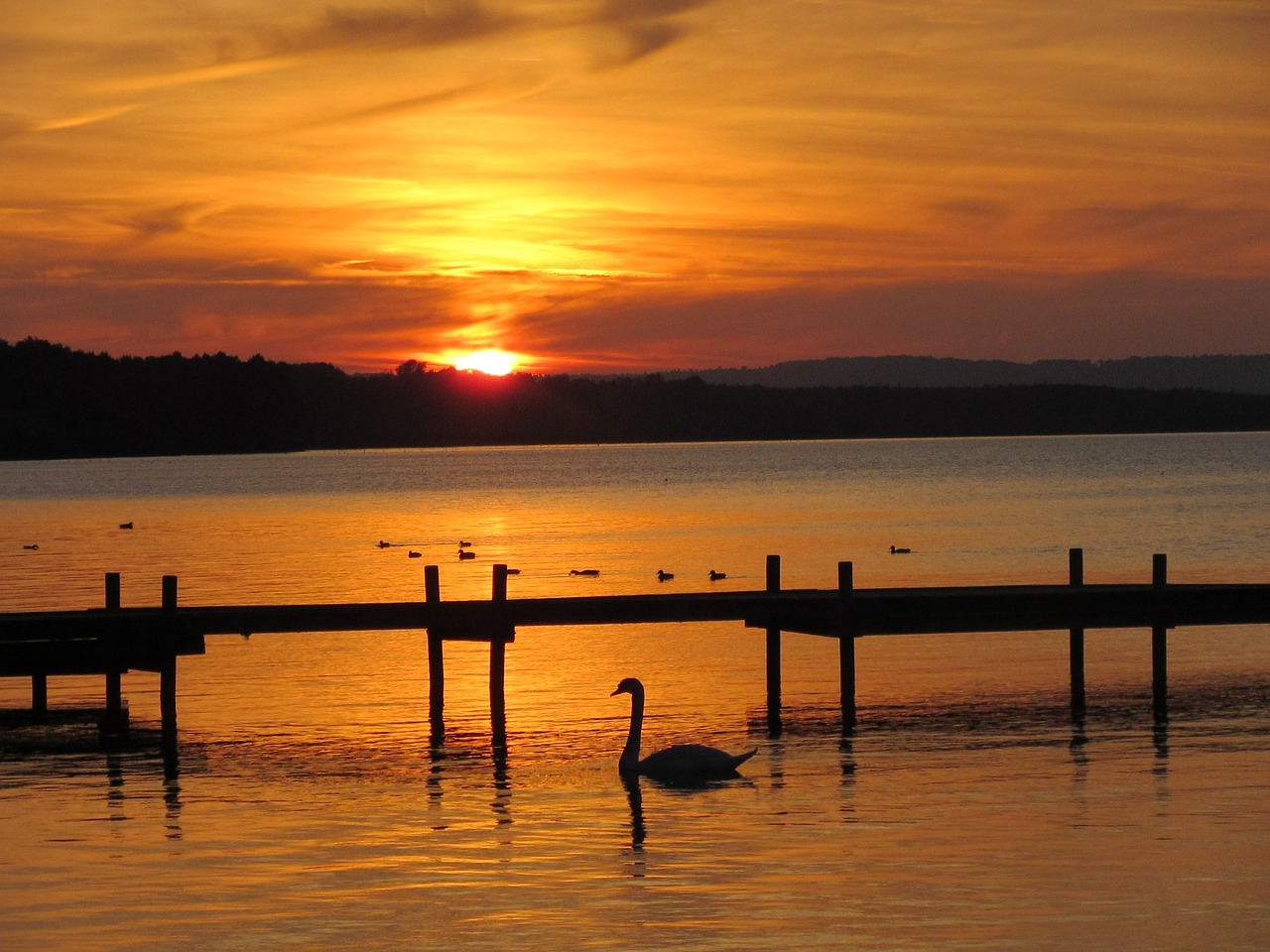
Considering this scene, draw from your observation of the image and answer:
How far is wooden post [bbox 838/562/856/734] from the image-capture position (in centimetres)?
2730

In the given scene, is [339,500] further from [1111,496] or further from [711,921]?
[711,921]

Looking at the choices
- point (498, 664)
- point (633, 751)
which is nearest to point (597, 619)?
point (498, 664)

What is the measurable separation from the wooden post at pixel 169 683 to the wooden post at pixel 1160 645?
596 inches

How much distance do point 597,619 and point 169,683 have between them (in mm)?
6517

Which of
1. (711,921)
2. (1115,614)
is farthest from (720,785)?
(1115,614)

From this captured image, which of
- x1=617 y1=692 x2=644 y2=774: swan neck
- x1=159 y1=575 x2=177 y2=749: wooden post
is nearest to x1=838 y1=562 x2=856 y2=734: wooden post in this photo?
x1=617 y1=692 x2=644 y2=774: swan neck

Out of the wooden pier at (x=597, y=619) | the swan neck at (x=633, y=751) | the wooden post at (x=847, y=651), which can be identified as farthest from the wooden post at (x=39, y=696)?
the wooden post at (x=847, y=651)

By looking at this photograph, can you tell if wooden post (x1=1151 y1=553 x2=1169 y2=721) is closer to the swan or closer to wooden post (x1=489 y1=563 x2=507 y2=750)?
the swan

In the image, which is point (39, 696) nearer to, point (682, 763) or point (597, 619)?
point (597, 619)

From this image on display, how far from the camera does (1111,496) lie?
119000mm

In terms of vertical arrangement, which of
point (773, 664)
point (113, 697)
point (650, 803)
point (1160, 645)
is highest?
point (1160, 645)

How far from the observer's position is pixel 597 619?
26.6m

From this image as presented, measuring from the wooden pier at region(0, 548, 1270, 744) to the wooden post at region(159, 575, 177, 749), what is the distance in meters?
0.02

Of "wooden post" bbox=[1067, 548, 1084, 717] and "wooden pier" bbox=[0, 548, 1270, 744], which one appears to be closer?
"wooden pier" bbox=[0, 548, 1270, 744]
